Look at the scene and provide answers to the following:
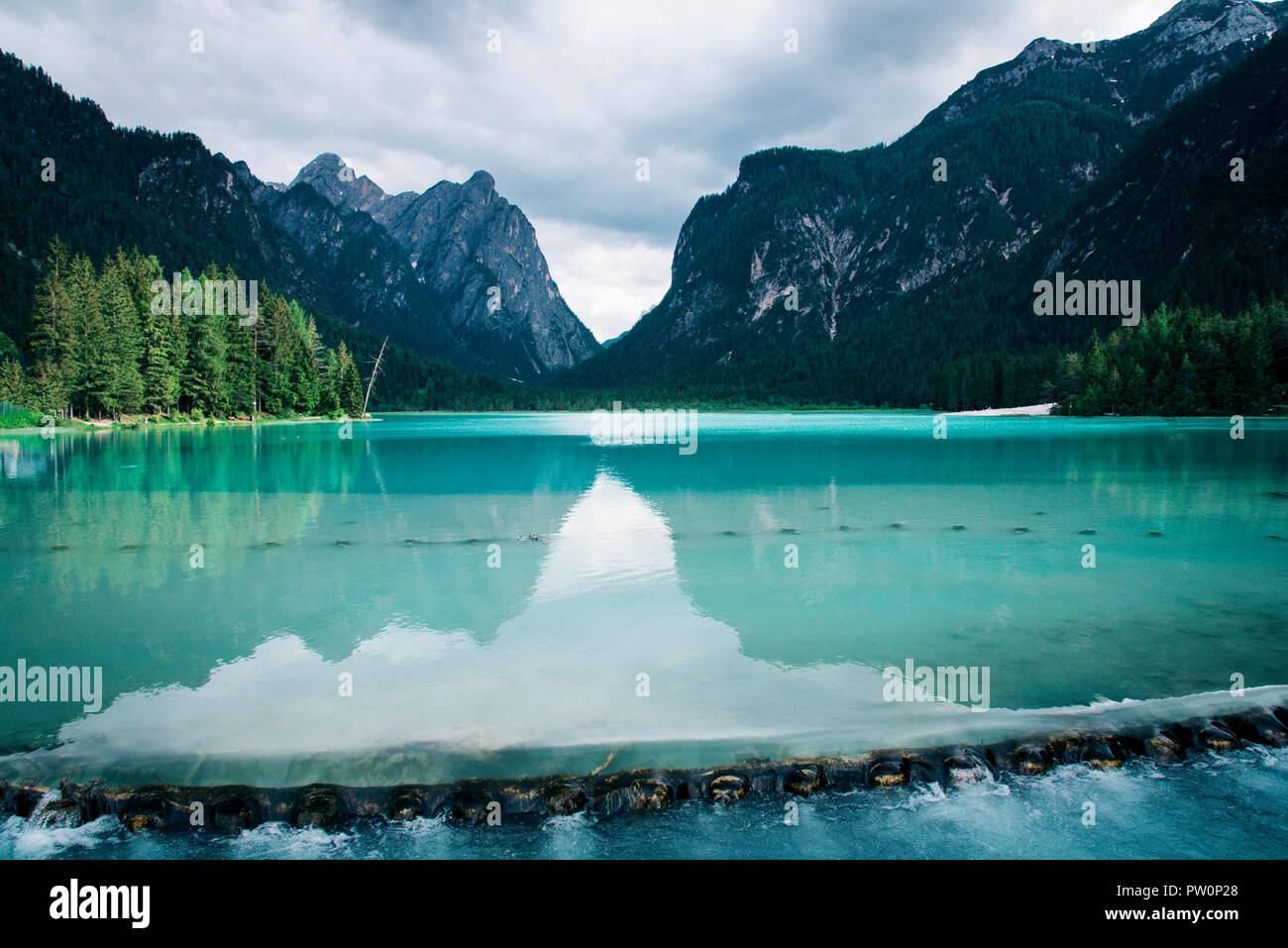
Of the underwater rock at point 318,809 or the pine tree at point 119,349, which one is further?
the pine tree at point 119,349

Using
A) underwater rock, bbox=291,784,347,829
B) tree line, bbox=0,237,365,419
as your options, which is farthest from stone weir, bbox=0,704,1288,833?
tree line, bbox=0,237,365,419

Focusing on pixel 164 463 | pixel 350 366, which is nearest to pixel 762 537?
pixel 164 463

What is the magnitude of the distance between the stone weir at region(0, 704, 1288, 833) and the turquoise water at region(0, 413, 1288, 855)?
0.22 m

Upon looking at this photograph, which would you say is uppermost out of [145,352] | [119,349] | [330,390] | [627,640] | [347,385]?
[347,385]

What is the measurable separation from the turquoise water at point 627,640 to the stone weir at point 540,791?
0.22m

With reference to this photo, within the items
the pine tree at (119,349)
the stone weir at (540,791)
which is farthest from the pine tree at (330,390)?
the stone weir at (540,791)

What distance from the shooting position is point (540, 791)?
621 centimetres

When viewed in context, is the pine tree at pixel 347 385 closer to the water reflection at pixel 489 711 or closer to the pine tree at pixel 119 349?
the pine tree at pixel 119 349

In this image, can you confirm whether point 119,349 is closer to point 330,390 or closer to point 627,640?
point 330,390

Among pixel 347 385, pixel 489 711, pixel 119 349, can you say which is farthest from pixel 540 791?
pixel 347 385

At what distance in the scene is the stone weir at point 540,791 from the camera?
5980mm

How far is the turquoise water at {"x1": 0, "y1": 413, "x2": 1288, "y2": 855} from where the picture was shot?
6.49 meters

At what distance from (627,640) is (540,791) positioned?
439cm
